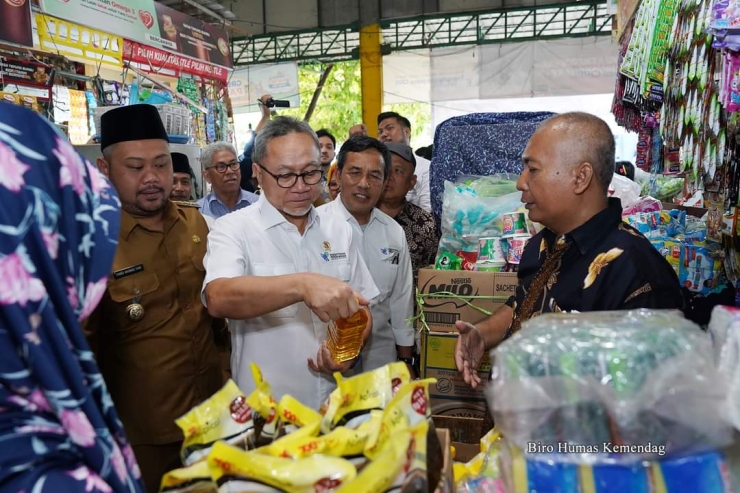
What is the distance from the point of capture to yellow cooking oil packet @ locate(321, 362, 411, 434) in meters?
0.89

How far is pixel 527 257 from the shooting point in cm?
202

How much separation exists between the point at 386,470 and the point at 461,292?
1.77 m

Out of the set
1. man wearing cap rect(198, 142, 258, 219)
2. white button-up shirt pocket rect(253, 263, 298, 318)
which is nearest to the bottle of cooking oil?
white button-up shirt pocket rect(253, 263, 298, 318)

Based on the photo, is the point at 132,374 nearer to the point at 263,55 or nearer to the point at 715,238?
the point at 715,238

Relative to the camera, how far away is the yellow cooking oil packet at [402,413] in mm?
800

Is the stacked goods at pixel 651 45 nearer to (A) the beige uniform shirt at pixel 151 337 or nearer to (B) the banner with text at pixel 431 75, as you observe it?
(A) the beige uniform shirt at pixel 151 337

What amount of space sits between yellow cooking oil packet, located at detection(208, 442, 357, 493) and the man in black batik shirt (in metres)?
0.91

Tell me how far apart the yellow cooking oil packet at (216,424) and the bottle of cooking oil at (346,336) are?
536 millimetres

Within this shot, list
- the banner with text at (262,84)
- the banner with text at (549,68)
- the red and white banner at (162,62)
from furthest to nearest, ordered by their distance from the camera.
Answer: the banner with text at (262,84), the banner with text at (549,68), the red and white banner at (162,62)

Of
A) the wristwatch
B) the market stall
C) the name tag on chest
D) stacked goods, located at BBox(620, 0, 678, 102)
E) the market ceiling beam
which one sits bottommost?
the wristwatch

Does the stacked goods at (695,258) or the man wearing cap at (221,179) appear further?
the man wearing cap at (221,179)

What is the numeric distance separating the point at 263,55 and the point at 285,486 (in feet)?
45.0

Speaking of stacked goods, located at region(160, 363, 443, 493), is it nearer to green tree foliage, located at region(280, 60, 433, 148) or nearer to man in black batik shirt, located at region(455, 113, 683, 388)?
man in black batik shirt, located at region(455, 113, 683, 388)

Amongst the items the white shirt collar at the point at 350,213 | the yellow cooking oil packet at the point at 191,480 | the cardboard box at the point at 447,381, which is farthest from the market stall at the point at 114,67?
the yellow cooking oil packet at the point at 191,480
